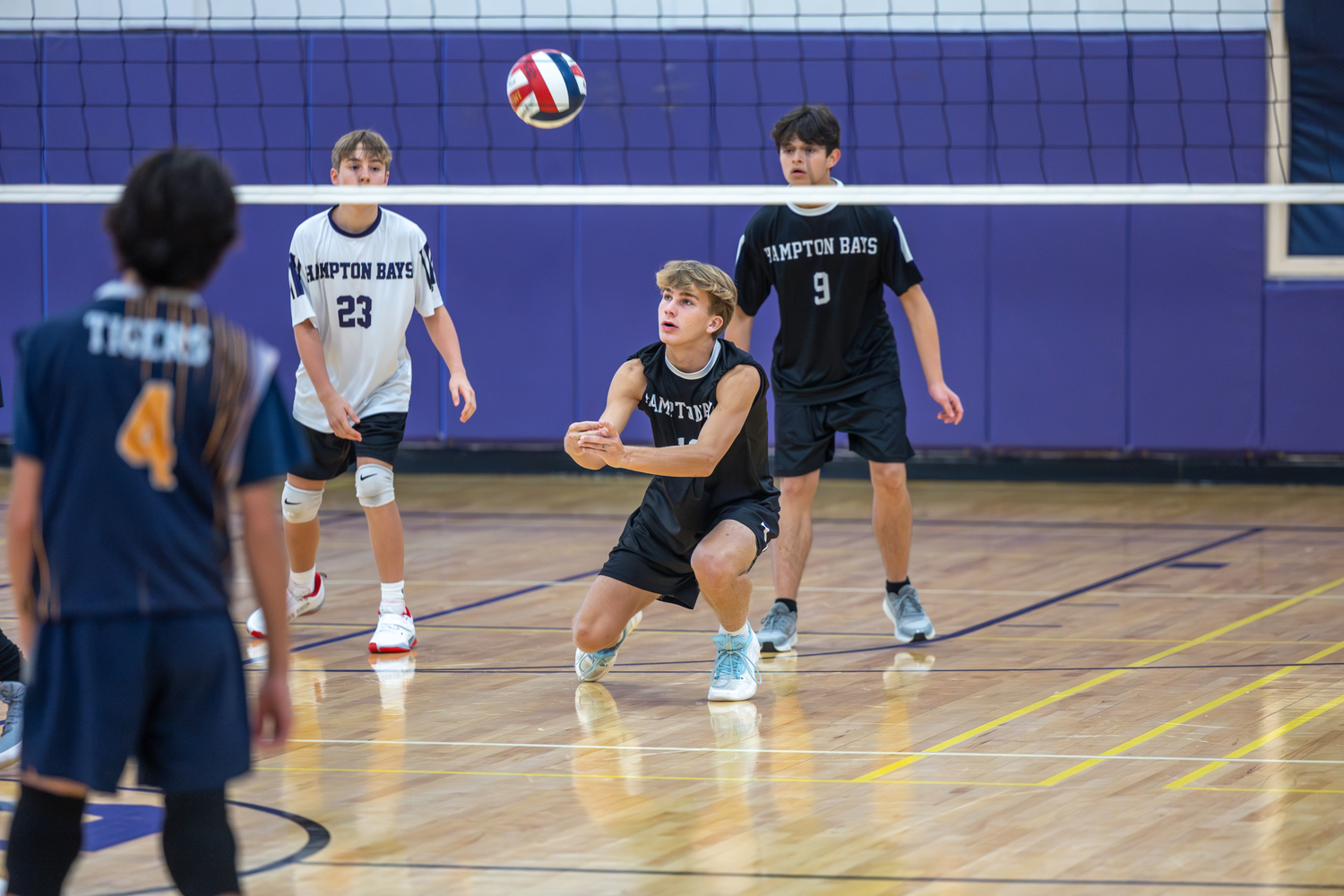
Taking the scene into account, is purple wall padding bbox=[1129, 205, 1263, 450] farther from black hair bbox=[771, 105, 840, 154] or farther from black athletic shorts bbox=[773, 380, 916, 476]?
black hair bbox=[771, 105, 840, 154]

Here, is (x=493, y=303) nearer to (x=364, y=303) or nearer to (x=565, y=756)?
(x=364, y=303)

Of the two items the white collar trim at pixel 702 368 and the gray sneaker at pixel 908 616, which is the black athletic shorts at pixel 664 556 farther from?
the gray sneaker at pixel 908 616

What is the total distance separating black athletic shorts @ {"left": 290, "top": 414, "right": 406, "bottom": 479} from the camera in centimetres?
511

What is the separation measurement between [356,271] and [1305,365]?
578 centimetres

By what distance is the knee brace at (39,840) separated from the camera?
7.04 ft

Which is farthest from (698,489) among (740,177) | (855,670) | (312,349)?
(740,177)

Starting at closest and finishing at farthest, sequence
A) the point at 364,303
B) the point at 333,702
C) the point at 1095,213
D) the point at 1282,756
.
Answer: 1. the point at 1282,756
2. the point at 333,702
3. the point at 364,303
4. the point at 1095,213

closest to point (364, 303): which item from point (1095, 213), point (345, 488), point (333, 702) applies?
point (333, 702)

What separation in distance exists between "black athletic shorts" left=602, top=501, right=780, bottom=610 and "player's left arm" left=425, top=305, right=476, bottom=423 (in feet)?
3.03

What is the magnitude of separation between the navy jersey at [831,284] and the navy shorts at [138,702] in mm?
3224

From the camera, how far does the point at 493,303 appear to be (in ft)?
31.6

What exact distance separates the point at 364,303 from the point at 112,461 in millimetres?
3173

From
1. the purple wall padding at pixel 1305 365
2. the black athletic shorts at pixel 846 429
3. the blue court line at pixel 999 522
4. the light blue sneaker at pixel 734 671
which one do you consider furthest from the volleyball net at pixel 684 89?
the light blue sneaker at pixel 734 671

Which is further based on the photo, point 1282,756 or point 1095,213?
point 1095,213
